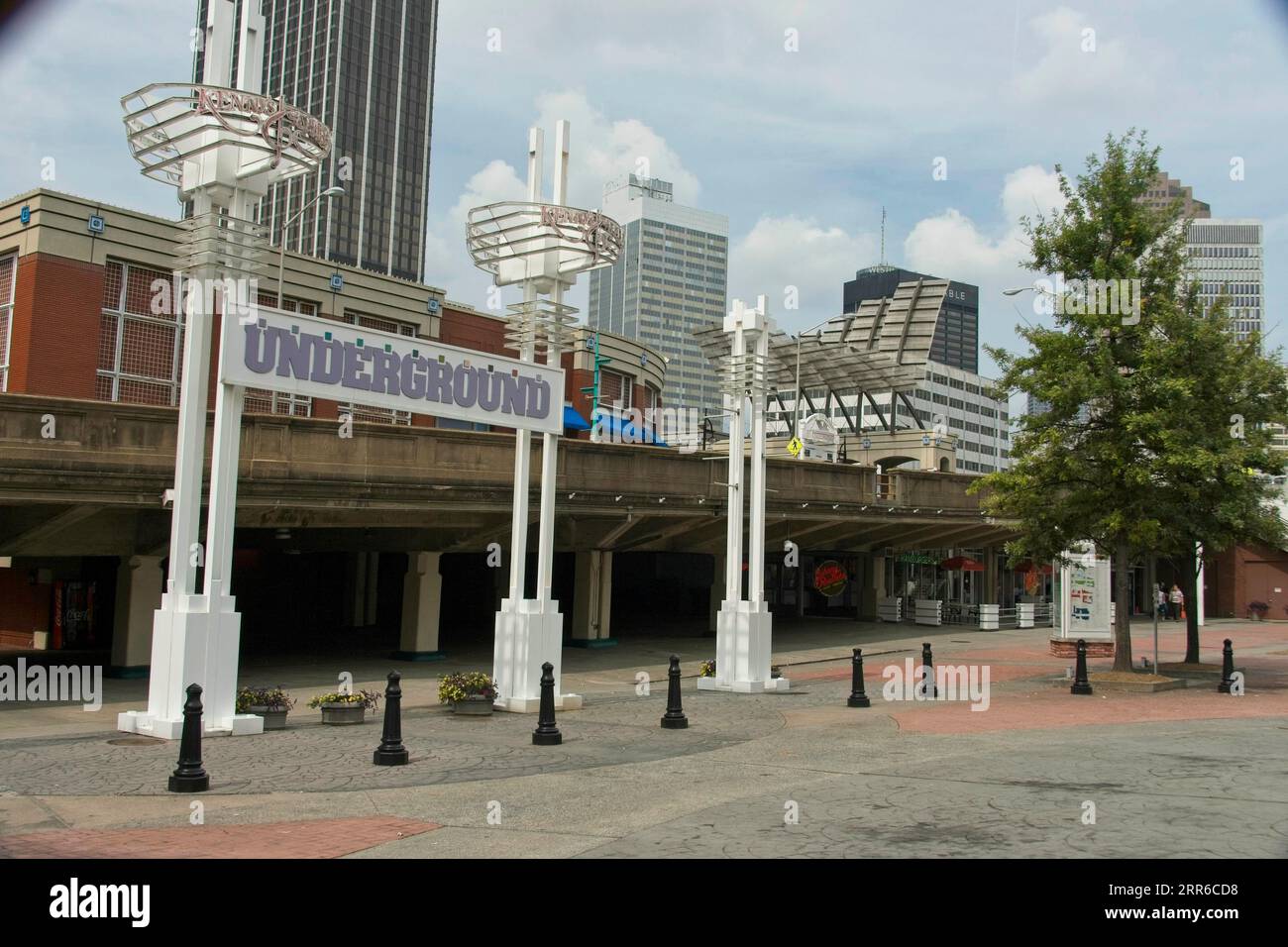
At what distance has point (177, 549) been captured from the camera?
13.3 metres

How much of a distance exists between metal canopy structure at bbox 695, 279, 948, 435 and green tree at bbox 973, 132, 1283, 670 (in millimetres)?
5687

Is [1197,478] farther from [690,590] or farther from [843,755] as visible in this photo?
[690,590]

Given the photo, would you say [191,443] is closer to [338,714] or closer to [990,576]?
[338,714]

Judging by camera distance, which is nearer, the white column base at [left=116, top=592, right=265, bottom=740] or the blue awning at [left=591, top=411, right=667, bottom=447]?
the white column base at [left=116, top=592, right=265, bottom=740]

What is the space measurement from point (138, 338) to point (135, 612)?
898cm

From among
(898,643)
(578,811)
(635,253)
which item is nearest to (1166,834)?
(578,811)

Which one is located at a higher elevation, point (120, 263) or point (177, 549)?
point (120, 263)

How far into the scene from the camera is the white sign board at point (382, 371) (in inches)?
539

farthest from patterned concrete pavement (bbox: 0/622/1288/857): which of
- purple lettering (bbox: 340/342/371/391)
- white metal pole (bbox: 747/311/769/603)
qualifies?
purple lettering (bbox: 340/342/371/391)

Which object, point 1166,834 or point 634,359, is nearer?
point 1166,834

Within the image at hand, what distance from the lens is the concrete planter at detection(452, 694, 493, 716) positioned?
16.2 meters

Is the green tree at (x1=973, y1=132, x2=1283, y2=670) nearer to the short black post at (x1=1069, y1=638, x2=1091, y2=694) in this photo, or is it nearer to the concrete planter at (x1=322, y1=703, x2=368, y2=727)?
the short black post at (x1=1069, y1=638, x2=1091, y2=694)

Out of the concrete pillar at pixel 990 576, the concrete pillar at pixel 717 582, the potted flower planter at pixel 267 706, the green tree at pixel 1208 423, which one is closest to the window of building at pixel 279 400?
the concrete pillar at pixel 717 582

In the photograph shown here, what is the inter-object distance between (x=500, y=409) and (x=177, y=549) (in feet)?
17.3
